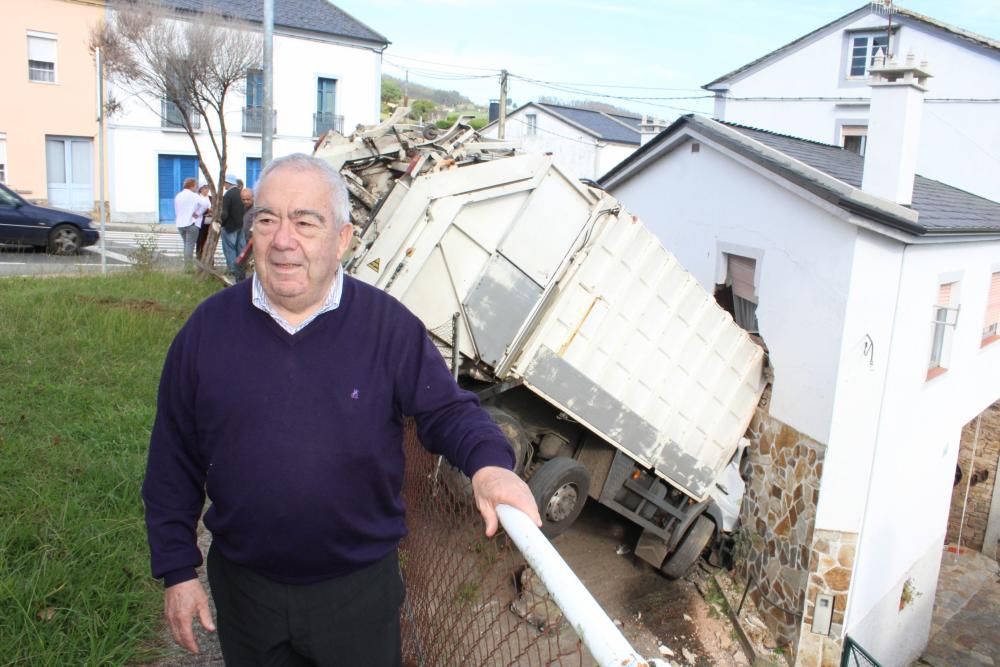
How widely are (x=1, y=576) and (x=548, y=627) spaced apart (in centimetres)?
277

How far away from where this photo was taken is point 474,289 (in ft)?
19.9

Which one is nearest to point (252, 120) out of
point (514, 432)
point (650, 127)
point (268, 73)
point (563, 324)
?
point (650, 127)

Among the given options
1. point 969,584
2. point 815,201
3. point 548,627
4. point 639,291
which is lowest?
point 969,584

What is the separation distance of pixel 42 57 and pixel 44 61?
0.12 meters

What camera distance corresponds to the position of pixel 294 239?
7.13 ft

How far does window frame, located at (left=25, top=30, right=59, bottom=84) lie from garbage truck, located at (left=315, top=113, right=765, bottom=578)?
71.5 ft

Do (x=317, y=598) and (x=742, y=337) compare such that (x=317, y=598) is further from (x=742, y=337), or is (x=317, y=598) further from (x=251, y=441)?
(x=742, y=337)

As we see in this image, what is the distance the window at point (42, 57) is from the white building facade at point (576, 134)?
15.4 metres

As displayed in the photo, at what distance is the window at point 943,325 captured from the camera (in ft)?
26.7

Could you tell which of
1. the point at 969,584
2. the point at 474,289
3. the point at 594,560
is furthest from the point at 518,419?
the point at 969,584

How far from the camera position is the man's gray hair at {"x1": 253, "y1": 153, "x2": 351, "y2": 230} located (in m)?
2.23

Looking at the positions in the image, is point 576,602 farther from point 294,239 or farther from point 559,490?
point 559,490

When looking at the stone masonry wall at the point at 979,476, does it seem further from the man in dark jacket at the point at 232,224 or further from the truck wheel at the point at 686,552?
the man in dark jacket at the point at 232,224

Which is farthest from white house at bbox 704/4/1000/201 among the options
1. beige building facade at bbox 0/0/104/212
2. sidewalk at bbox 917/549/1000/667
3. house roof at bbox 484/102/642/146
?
beige building facade at bbox 0/0/104/212
